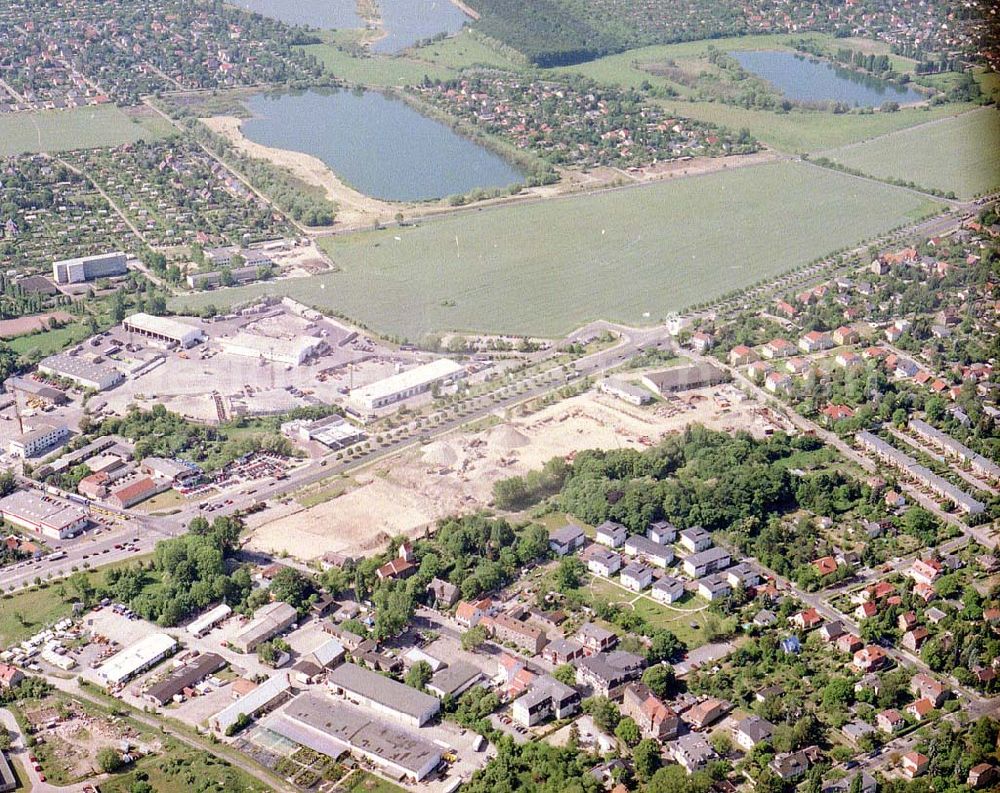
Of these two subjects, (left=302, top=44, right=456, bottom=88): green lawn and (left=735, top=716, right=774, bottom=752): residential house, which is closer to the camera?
(left=735, top=716, right=774, bottom=752): residential house

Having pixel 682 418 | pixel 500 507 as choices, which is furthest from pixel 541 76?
pixel 500 507

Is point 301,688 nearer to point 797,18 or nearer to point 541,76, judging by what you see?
point 541,76

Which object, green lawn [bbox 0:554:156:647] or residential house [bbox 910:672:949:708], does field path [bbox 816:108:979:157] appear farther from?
green lawn [bbox 0:554:156:647]

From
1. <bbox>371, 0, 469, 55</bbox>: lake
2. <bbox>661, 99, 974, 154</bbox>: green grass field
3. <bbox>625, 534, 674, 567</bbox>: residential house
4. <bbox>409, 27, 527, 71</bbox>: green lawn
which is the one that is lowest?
<bbox>625, 534, 674, 567</bbox>: residential house

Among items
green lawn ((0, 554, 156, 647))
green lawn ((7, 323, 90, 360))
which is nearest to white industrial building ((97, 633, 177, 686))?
green lawn ((0, 554, 156, 647))

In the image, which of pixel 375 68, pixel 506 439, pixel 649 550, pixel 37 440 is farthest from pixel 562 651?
pixel 375 68

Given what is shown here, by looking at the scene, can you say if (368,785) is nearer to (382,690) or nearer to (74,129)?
(382,690)

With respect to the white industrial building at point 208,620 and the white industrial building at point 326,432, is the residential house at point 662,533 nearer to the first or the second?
the white industrial building at point 326,432
